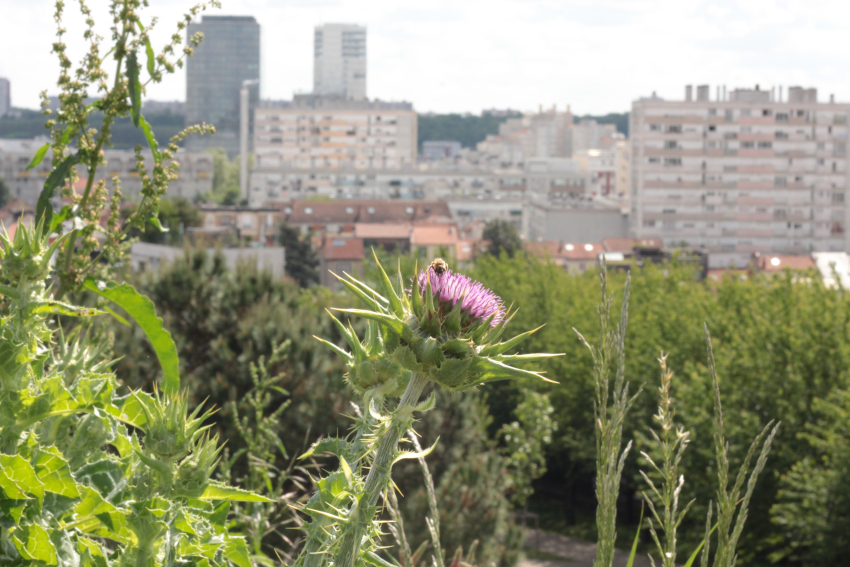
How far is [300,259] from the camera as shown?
79250 millimetres

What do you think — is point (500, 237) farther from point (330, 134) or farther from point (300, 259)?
point (330, 134)

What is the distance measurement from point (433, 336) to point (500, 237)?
277ft

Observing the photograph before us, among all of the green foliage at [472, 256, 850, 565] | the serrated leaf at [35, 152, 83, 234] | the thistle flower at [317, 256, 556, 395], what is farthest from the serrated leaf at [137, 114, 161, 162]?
the green foliage at [472, 256, 850, 565]

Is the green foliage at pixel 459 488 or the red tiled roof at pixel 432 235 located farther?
the red tiled roof at pixel 432 235

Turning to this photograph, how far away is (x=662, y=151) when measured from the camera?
110 metres

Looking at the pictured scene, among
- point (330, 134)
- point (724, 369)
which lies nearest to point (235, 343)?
point (724, 369)

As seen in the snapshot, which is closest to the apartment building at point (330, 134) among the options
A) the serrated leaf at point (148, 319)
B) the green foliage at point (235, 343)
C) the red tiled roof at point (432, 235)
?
the red tiled roof at point (432, 235)

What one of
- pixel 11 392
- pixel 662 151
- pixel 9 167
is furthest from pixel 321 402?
pixel 9 167

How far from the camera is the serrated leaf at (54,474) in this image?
163cm

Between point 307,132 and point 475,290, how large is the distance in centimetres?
16169

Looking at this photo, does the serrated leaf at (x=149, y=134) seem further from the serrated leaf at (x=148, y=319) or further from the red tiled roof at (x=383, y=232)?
the red tiled roof at (x=383, y=232)

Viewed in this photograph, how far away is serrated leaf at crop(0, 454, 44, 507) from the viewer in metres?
1.54

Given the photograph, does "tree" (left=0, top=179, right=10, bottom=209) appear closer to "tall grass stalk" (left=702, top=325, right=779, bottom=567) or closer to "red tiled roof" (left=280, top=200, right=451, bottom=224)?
"red tiled roof" (left=280, top=200, right=451, bottom=224)

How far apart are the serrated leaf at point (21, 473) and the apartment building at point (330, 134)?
506ft
